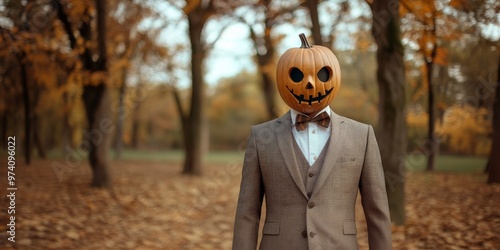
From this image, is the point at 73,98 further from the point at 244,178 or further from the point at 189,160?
the point at 244,178

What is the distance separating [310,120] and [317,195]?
18.1 inches

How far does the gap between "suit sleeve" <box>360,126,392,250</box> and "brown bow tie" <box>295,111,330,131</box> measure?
0.28 m

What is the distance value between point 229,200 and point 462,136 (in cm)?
538

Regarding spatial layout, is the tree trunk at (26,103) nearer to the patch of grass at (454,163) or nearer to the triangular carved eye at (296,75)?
the triangular carved eye at (296,75)

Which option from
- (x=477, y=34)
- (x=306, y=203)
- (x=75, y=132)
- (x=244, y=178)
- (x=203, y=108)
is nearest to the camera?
(x=306, y=203)

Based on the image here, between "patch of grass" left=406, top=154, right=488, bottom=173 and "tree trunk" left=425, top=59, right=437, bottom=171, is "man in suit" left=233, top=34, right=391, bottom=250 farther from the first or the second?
"tree trunk" left=425, top=59, right=437, bottom=171

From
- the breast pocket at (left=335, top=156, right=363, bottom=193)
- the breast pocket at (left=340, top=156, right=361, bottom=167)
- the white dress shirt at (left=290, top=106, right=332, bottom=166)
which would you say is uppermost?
the white dress shirt at (left=290, top=106, right=332, bottom=166)

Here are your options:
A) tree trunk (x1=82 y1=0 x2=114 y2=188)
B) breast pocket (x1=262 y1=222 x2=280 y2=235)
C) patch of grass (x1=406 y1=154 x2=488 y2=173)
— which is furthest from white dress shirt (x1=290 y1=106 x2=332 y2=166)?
tree trunk (x1=82 y1=0 x2=114 y2=188)

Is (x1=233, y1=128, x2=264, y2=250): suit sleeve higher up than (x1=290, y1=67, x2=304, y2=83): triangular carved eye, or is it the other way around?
(x1=290, y1=67, x2=304, y2=83): triangular carved eye

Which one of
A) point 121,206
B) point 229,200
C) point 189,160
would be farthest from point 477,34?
point 189,160

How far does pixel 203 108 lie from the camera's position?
14.7 meters

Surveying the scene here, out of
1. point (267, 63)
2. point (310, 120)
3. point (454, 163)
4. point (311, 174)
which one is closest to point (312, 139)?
point (310, 120)

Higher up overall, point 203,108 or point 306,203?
point 203,108

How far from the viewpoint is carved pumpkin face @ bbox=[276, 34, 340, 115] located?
2.69 metres
